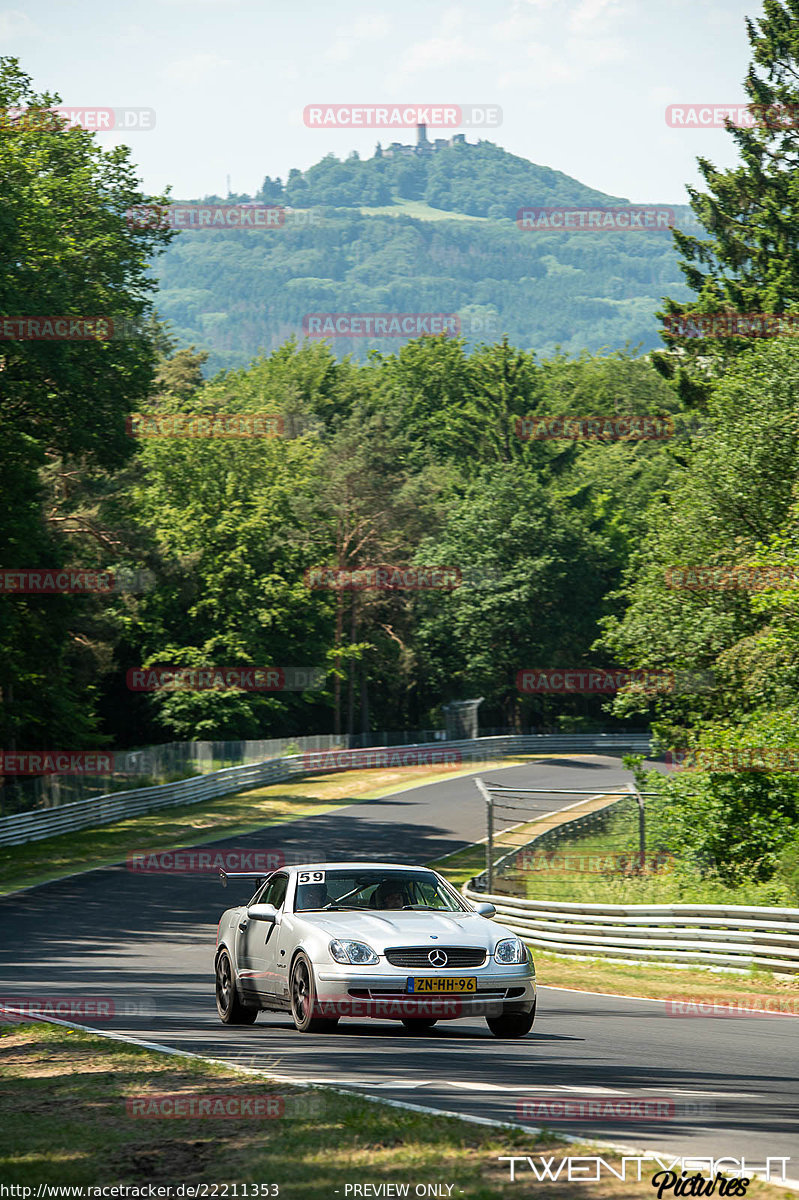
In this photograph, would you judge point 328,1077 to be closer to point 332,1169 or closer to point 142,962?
point 332,1169

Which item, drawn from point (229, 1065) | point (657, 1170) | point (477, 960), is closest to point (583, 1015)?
point (477, 960)

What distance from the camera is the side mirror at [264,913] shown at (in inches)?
464

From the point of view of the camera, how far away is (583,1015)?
1450cm

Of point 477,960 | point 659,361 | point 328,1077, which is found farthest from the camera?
point 659,361

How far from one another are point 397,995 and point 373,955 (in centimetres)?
34

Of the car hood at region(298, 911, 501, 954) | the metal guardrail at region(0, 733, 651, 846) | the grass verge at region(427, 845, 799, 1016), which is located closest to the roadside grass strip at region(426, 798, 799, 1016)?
the grass verge at region(427, 845, 799, 1016)

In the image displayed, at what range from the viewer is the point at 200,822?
148ft

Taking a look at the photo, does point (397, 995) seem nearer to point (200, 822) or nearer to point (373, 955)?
point (373, 955)

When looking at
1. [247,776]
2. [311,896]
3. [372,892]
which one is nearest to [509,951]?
[372,892]

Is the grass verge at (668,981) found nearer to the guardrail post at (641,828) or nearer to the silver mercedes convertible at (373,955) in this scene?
the guardrail post at (641,828)

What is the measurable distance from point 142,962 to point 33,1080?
11811 millimetres

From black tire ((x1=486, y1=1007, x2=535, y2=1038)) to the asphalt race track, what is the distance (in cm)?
12

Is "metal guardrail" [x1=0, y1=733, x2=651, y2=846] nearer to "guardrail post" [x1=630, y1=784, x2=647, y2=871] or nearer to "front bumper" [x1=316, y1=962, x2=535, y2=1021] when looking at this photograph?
"guardrail post" [x1=630, y1=784, x2=647, y2=871]

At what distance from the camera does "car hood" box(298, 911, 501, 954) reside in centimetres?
1081
